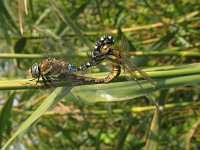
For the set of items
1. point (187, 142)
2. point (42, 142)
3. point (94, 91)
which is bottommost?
point (42, 142)

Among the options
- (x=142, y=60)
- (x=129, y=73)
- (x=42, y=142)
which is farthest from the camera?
(x=42, y=142)

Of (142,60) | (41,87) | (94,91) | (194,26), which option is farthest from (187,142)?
(41,87)

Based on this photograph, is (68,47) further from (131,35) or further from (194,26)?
(131,35)

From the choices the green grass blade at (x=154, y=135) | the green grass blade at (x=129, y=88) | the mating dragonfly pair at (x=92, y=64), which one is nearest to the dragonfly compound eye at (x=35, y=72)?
the mating dragonfly pair at (x=92, y=64)

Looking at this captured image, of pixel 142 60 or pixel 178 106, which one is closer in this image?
pixel 142 60

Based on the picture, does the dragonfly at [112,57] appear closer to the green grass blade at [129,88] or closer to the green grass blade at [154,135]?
the green grass blade at [129,88]

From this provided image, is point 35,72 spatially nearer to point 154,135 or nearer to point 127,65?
point 127,65

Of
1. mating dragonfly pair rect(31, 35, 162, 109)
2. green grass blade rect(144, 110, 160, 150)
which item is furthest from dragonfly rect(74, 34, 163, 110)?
green grass blade rect(144, 110, 160, 150)
